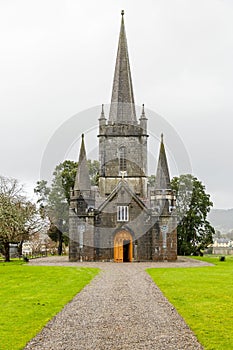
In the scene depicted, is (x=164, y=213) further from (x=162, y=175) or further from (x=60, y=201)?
(x=60, y=201)

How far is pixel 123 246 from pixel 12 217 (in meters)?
13.5

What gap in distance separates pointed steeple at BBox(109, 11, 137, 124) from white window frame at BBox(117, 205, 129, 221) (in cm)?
1001

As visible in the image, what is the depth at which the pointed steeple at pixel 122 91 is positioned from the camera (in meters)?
48.0

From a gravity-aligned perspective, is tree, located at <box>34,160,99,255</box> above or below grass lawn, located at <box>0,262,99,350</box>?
above

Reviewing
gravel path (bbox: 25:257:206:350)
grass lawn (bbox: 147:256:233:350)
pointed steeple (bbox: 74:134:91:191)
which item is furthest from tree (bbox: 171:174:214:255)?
gravel path (bbox: 25:257:206:350)

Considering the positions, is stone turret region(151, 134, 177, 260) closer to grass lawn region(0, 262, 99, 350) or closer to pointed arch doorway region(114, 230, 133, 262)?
pointed arch doorway region(114, 230, 133, 262)

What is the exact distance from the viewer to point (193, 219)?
2394 inches

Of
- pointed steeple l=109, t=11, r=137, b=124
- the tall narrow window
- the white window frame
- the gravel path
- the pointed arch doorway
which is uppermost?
pointed steeple l=109, t=11, r=137, b=124

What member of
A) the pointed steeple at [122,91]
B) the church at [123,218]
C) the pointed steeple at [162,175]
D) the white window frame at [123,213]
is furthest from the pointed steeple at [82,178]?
the pointed steeple at [162,175]

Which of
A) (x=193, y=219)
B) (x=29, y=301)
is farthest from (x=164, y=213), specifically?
(x=29, y=301)

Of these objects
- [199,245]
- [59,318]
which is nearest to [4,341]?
[59,318]

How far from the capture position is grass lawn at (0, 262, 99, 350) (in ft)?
35.9

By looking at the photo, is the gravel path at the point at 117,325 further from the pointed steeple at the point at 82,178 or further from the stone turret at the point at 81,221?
the pointed steeple at the point at 82,178

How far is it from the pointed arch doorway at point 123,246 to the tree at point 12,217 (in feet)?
28.5
